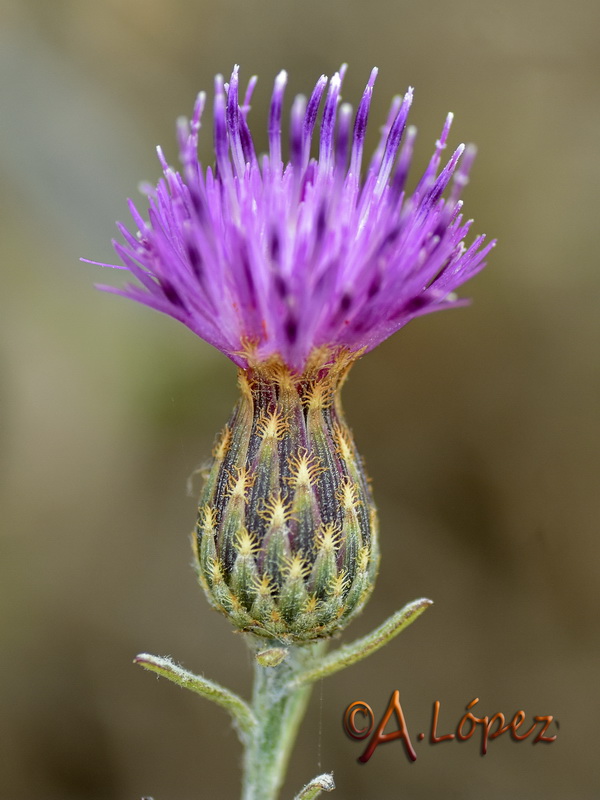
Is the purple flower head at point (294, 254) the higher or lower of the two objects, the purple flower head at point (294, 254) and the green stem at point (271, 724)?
the higher

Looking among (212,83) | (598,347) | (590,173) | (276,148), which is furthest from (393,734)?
(212,83)

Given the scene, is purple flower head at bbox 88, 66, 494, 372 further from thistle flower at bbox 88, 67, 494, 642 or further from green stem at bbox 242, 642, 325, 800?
green stem at bbox 242, 642, 325, 800

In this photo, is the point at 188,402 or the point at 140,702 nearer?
the point at 140,702

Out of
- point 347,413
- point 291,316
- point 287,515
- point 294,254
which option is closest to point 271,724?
point 287,515

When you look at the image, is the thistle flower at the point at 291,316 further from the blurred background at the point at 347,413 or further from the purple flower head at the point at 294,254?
the blurred background at the point at 347,413

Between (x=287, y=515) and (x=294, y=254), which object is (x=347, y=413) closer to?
(x=287, y=515)

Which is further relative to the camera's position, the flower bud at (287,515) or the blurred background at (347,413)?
the blurred background at (347,413)

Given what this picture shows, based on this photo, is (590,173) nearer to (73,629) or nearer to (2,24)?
(2,24)

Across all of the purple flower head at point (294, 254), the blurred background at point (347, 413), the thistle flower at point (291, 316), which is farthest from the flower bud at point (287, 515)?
the blurred background at point (347, 413)
